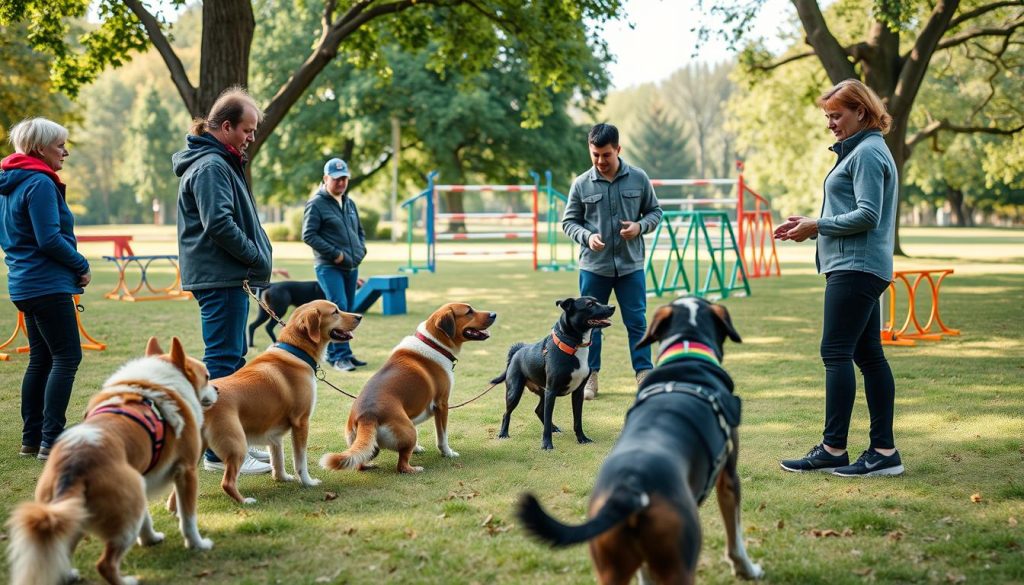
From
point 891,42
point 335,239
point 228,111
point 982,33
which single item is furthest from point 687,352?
point 982,33

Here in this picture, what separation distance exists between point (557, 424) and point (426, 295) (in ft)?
32.2

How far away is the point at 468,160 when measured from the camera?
41812 millimetres

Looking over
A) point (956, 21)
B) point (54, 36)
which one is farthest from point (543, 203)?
point (54, 36)

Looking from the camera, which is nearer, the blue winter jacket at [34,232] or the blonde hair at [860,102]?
the blonde hair at [860,102]

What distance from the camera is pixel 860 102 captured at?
4.90m

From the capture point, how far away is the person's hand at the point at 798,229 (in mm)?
4910

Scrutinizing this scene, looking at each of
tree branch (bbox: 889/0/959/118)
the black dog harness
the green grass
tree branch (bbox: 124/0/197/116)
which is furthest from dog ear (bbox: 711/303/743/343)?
tree branch (bbox: 889/0/959/118)

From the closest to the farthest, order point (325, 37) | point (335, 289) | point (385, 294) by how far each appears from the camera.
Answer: point (335, 289) → point (385, 294) → point (325, 37)

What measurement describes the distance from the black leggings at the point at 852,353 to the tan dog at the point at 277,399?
9.79 feet

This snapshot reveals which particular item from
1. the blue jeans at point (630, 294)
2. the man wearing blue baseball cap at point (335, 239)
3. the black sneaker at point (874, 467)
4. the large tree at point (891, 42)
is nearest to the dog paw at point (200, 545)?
the black sneaker at point (874, 467)

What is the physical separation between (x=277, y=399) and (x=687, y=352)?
2.48m

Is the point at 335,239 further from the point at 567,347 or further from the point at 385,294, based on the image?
the point at 385,294

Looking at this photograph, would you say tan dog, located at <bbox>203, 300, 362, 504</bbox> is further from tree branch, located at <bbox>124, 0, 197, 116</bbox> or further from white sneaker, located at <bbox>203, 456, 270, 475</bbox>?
tree branch, located at <bbox>124, 0, 197, 116</bbox>

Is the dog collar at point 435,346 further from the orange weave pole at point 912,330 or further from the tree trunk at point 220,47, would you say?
the tree trunk at point 220,47
